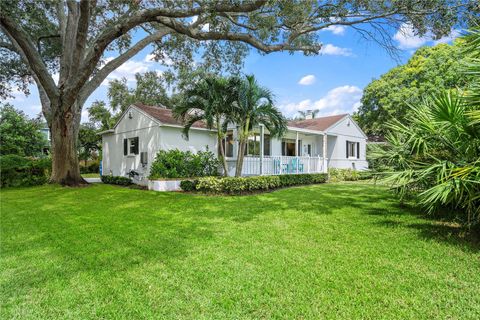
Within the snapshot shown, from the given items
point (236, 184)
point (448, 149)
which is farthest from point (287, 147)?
point (448, 149)

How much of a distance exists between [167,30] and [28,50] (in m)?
6.33

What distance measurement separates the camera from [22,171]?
1566 centimetres

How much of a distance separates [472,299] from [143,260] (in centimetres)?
429

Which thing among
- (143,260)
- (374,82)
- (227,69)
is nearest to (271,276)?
(143,260)

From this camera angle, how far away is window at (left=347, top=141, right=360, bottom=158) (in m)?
23.7

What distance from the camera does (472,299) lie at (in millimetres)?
3107

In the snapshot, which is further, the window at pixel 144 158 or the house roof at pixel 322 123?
the house roof at pixel 322 123

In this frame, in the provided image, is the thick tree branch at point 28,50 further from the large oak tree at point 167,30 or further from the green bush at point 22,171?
the green bush at point 22,171

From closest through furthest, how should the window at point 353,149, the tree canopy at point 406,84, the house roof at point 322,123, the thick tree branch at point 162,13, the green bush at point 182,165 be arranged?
the thick tree branch at point 162,13 → the green bush at point 182,165 → the house roof at point 322,123 → the tree canopy at point 406,84 → the window at point 353,149

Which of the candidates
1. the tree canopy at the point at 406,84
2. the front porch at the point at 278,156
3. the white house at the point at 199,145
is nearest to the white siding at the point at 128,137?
the white house at the point at 199,145

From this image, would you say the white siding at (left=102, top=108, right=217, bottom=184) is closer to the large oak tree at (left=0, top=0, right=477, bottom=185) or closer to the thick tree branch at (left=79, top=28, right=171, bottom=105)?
the thick tree branch at (left=79, top=28, right=171, bottom=105)

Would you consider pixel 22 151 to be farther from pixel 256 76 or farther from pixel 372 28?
pixel 372 28

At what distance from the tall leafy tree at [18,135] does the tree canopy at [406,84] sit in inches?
1285

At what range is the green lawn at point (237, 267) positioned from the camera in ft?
Answer: 9.68
